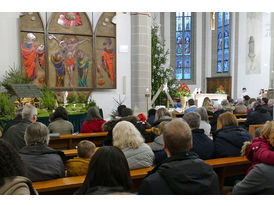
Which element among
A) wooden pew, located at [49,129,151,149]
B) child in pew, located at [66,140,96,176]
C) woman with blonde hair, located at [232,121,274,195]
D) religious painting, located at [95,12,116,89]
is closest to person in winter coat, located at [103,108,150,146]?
wooden pew, located at [49,129,151,149]

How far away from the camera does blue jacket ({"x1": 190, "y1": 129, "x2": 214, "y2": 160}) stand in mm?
3580

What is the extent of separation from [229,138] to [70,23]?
8301mm

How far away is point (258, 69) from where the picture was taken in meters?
18.3

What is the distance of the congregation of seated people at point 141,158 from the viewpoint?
1.79m

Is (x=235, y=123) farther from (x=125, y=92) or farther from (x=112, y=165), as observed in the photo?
(x=125, y=92)

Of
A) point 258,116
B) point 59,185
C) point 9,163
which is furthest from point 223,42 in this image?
point 9,163

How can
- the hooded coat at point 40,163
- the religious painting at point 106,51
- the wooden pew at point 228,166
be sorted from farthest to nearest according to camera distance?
the religious painting at point 106,51
the wooden pew at point 228,166
the hooded coat at point 40,163

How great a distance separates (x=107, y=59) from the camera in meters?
11.0

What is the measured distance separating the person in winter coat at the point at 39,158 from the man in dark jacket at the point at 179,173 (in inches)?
52.5

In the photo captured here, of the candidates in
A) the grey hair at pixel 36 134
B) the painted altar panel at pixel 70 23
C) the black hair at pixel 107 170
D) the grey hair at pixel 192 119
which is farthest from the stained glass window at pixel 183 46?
the black hair at pixel 107 170

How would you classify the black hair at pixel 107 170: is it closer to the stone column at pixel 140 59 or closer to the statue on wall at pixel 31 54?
the statue on wall at pixel 31 54

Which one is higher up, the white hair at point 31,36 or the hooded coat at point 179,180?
the white hair at point 31,36

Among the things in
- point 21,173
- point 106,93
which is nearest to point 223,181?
point 21,173

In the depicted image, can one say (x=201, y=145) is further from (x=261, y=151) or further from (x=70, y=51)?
(x=70, y=51)
